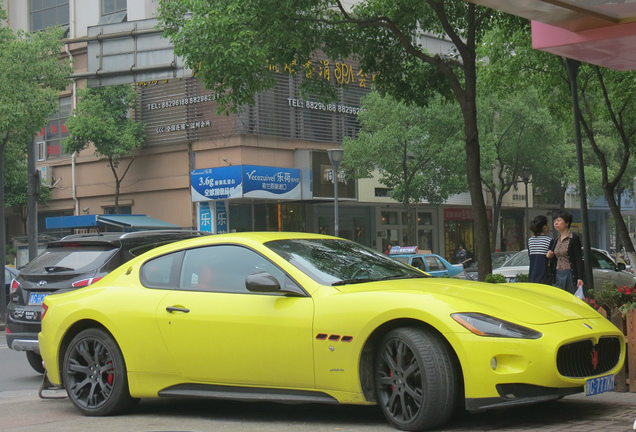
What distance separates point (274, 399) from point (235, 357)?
44 centimetres

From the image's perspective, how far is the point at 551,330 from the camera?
5.57 m

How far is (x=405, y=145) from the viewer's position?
34.6m

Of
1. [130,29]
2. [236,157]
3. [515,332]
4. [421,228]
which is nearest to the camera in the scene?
[515,332]

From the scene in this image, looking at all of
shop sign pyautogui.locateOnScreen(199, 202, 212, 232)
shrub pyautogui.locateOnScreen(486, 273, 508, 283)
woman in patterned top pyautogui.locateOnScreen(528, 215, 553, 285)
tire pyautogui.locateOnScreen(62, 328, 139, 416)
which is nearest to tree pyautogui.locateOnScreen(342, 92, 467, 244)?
shop sign pyautogui.locateOnScreen(199, 202, 212, 232)

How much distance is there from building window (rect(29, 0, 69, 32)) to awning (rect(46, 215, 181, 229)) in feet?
34.6

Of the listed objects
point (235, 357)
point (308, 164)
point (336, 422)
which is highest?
point (308, 164)

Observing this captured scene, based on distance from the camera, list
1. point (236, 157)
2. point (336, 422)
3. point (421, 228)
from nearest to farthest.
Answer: point (336, 422) < point (236, 157) < point (421, 228)

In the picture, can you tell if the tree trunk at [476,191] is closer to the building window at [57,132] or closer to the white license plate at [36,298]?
the white license plate at [36,298]

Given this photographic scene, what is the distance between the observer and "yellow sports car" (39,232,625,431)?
18.1ft

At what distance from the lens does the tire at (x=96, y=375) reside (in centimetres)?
700

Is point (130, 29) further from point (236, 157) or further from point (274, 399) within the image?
point (236, 157)

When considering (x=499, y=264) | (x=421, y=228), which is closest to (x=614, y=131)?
(x=499, y=264)

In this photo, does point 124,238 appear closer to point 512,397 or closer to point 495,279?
point 495,279

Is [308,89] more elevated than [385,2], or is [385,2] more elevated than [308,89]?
[385,2]
